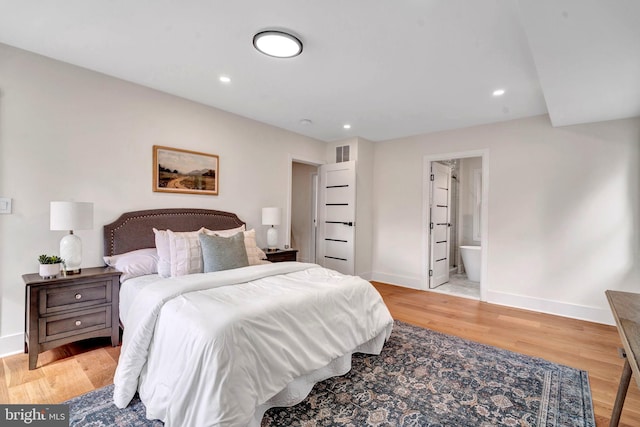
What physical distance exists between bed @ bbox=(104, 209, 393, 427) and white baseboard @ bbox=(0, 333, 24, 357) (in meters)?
0.87

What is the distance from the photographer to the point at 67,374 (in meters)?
2.20

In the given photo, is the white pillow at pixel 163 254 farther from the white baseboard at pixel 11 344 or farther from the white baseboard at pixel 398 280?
the white baseboard at pixel 398 280

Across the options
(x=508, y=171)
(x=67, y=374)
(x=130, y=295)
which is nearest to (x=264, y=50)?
(x=130, y=295)

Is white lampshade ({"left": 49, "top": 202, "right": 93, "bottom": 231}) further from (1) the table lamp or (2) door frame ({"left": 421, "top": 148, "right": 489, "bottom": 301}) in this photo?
(2) door frame ({"left": 421, "top": 148, "right": 489, "bottom": 301})

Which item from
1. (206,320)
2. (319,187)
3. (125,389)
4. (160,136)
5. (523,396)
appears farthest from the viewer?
(319,187)

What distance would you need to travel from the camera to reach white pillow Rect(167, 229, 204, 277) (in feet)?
8.72

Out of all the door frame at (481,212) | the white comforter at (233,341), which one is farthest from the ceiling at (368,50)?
the white comforter at (233,341)

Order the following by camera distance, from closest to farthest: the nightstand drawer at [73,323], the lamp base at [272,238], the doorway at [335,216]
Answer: the nightstand drawer at [73,323] < the lamp base at [272,238] < the doorway at [335,216]

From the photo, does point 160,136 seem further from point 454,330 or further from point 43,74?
point 454,330

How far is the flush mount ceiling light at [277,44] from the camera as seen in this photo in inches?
85.1

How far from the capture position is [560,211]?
11.9ft

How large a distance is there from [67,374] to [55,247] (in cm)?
111

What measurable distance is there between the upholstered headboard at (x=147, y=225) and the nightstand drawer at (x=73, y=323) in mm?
605

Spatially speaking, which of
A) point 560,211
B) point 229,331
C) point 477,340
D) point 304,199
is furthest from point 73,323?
point 560,211
